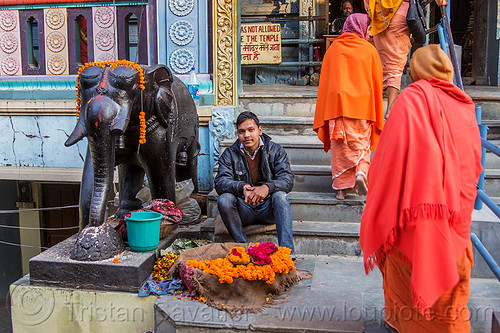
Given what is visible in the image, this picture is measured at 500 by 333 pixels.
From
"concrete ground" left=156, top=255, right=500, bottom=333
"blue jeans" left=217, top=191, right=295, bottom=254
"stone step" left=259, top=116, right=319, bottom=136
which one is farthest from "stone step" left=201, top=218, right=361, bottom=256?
"stone step" left=259, top=116, right=319, bottom=136

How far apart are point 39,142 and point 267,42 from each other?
4.91m

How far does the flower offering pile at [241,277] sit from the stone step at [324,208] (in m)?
1.10

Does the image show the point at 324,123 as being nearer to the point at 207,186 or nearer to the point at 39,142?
the point at 207,186

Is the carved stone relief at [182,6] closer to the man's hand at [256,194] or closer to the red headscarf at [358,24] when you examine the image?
the red headscarf at [358,24]

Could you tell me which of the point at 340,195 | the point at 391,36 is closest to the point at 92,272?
the point at 340,195

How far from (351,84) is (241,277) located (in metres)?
2.22

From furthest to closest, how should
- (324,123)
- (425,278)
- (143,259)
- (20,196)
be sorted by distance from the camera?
(20,196) → (324,123) → (143,259) → (425,278)

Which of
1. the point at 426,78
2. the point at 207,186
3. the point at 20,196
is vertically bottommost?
the point at 20,196

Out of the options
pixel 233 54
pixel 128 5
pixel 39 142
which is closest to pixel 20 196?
pixel 39 142

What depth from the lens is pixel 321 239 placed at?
14.5 ft

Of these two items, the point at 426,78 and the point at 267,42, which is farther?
the point at 267,42

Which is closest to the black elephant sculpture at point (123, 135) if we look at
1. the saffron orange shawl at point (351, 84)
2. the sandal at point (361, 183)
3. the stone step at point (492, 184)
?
the saffron orange shawl at point (351, 84)

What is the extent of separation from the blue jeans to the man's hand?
4.8 inches

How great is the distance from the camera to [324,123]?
486cm
